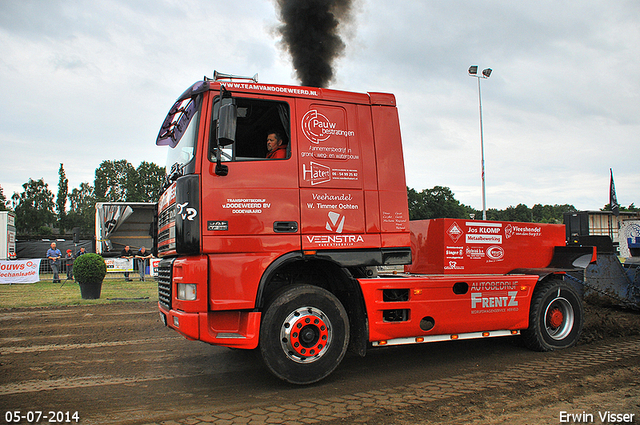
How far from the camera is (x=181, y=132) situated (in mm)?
5082

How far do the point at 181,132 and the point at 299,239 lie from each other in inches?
75.2

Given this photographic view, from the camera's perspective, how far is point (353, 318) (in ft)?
16.4

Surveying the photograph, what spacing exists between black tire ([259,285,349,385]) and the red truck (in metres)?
0.01

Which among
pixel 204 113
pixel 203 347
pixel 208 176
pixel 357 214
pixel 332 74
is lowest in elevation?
pixel 203 347

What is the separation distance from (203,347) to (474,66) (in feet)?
84.4

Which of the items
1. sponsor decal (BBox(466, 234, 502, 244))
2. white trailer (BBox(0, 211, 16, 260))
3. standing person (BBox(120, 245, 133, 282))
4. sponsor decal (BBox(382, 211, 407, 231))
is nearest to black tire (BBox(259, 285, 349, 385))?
sponsor decal (BBox(382, 211, 407, 231))

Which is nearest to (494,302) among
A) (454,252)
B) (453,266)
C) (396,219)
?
(453,266)

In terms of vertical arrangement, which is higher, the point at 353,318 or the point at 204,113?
the point at 204,113

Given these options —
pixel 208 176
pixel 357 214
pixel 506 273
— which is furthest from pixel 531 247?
pixel 208 176

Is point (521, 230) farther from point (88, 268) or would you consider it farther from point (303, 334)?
point (88, 268)

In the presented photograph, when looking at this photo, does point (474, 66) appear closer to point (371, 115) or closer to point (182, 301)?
point (371, 115)

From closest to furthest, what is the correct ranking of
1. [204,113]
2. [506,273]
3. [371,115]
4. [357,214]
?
[204,113] → [357,214] → [371,115] → [506,273]

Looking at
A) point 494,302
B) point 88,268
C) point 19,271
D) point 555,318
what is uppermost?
point 88,268

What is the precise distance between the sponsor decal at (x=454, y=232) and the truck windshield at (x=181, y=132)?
139 inches
